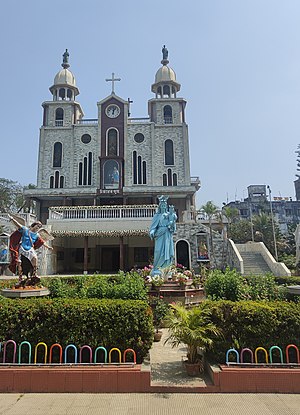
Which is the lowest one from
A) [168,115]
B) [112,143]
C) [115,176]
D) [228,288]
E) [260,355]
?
[260,355]

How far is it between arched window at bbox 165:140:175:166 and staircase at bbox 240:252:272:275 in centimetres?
1504

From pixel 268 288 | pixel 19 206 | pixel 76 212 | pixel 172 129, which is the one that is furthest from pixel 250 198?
pixel 268 288

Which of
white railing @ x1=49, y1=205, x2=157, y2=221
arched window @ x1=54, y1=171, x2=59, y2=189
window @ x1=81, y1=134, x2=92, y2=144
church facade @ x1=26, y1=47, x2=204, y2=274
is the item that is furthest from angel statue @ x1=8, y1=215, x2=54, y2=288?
window @ x1=81, y1=134, x2=92, y2=144

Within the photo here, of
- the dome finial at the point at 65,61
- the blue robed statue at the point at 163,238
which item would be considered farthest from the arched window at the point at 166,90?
the blue robed statue at the point at 163,238

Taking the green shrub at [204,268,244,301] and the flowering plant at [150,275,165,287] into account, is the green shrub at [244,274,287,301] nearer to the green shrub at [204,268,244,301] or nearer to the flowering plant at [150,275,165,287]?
the green shrub at [204,268,244,301]

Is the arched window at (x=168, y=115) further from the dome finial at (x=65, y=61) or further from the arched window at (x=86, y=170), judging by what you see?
the dome finial at (x=65, y=61)

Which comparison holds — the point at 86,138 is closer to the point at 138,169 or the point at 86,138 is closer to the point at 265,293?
the point at 138,169

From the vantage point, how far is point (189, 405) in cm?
384

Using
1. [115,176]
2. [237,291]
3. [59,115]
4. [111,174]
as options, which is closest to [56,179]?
[111,174]

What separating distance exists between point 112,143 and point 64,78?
11.8m

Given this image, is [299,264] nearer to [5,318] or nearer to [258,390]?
[258,390]

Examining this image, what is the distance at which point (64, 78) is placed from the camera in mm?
37531

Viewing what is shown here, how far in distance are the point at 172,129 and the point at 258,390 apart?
3303cm

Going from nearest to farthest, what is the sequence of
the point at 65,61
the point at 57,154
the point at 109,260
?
the point at 109,260
the point at 57,154
the point at 65,61
